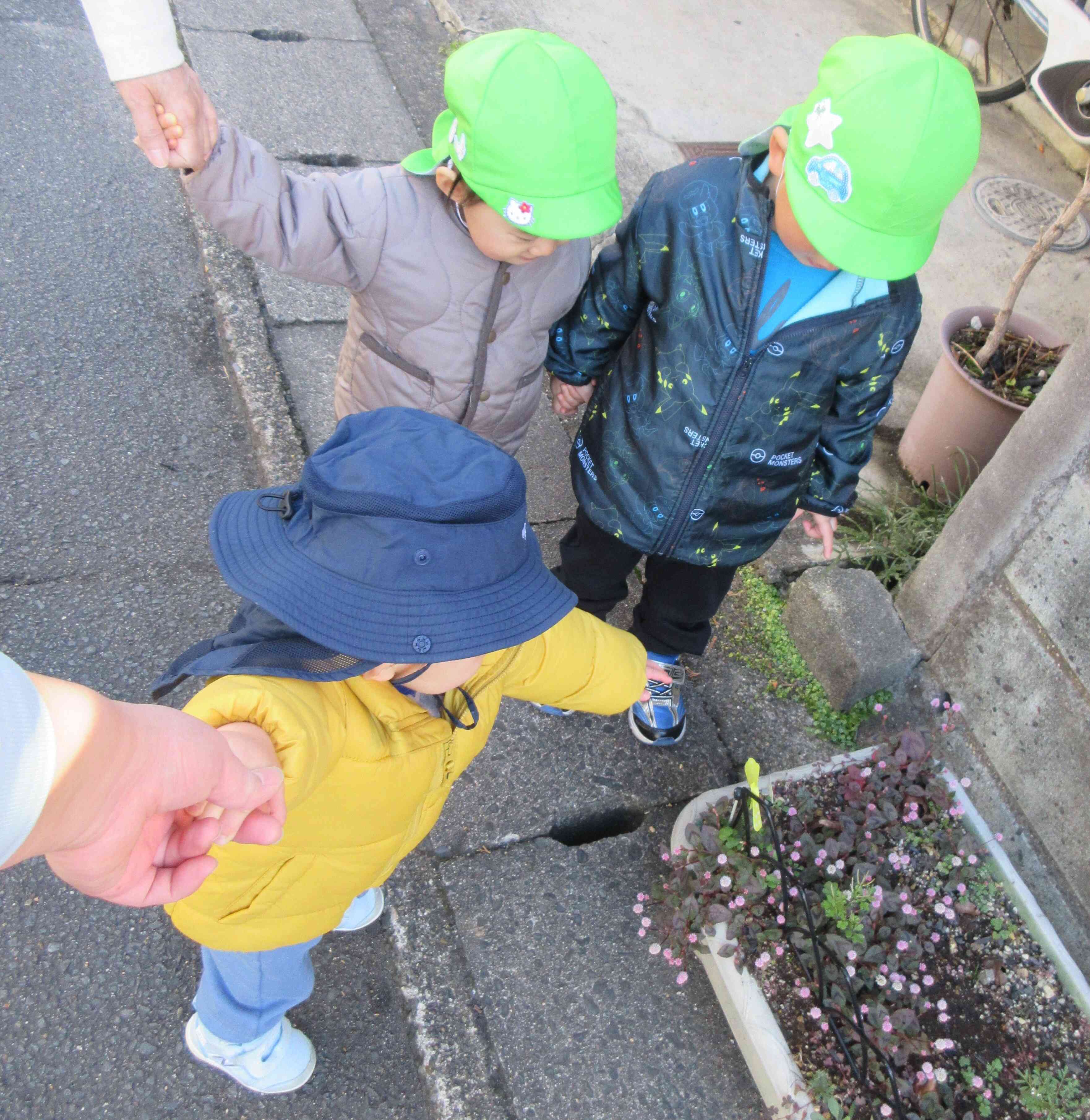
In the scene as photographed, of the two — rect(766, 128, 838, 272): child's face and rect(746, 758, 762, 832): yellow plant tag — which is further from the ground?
rect(766, 128, 838, 272): child's face

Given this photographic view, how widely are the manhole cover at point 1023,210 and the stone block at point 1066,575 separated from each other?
2.81m

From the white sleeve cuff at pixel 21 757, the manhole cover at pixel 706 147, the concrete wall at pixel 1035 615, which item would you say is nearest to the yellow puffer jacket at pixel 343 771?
the white sleeve cuff at pixel 21 757

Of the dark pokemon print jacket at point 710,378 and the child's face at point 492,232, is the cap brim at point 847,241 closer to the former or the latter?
the dark pokemon print jacket at point 710,378

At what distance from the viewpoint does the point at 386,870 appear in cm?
163

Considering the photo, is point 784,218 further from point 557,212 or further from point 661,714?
point 661,714

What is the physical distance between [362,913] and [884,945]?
1.11 metres

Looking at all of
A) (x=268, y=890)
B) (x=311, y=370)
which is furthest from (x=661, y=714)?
(x=311, y=370)

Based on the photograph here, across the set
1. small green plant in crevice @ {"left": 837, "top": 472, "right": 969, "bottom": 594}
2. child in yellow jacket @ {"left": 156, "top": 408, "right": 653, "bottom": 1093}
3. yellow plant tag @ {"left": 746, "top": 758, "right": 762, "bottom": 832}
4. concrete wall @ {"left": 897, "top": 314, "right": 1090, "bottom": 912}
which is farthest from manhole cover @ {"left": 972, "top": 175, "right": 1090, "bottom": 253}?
child in yellow jacket @ {"left": 156, "top": 408, "right": 653, "bottom": 1093}

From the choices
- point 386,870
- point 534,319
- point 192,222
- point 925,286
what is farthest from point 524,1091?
point 925,286

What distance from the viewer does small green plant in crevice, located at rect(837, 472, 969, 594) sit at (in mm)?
2855

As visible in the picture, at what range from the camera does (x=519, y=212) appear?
5.28 feet

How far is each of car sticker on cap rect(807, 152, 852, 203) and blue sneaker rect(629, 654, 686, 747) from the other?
1239mm

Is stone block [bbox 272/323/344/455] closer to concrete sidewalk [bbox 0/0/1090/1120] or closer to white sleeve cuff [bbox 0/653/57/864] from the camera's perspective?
concrete sidewalk [bbox 0/0/1090/1120]

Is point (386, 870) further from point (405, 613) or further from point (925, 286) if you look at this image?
point (925, 286)
